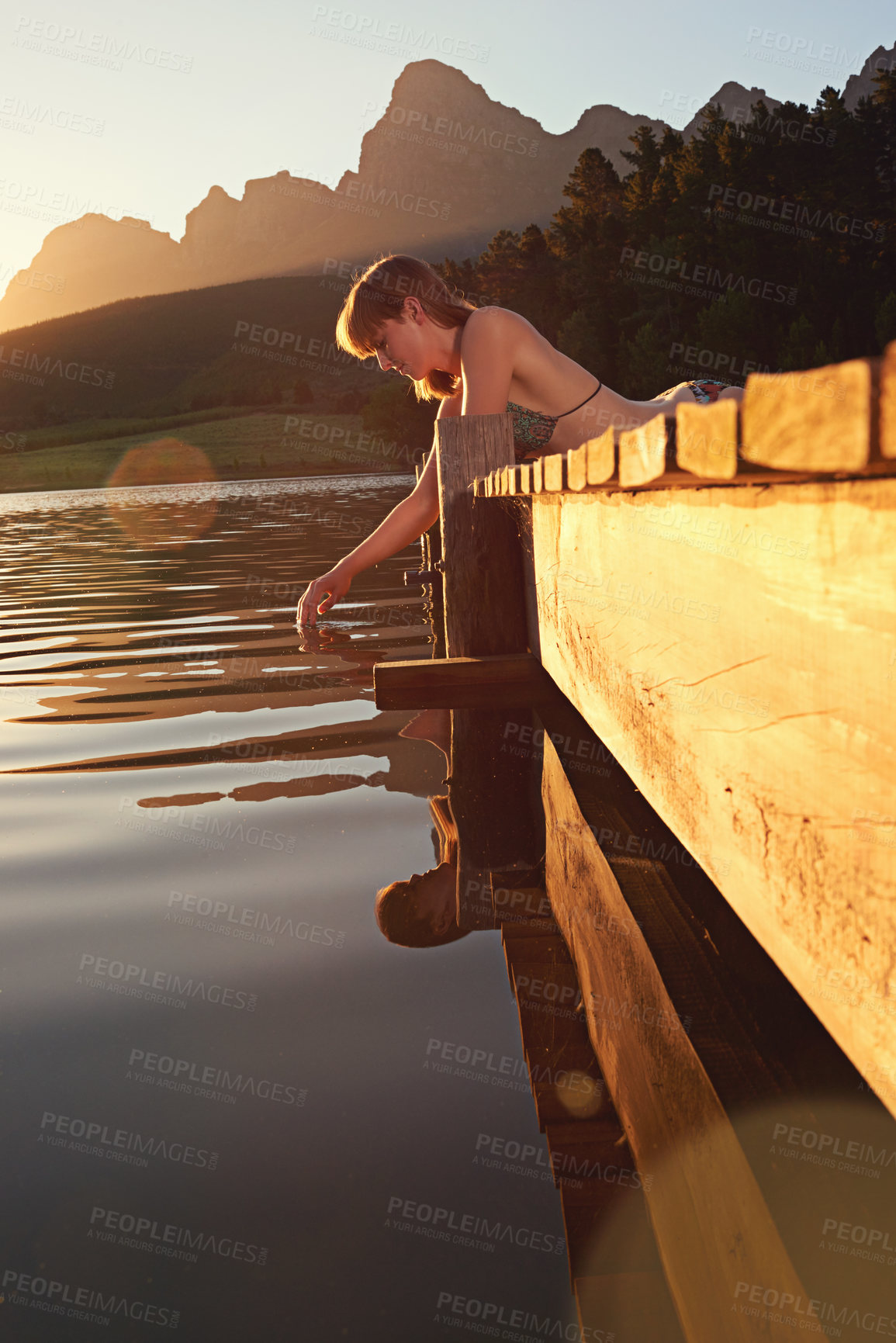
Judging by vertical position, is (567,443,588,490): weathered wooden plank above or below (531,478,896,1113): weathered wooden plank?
above

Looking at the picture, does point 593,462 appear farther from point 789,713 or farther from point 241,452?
point 241,452

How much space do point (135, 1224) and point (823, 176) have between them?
146 feet

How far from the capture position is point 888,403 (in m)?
0.93

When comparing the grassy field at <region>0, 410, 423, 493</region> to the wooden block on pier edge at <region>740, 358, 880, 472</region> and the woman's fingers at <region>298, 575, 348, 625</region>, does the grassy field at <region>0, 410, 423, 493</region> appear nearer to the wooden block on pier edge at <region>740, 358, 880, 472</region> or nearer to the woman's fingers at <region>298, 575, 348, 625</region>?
the woman's fingers at <region>298, 575, 348, 625</region>

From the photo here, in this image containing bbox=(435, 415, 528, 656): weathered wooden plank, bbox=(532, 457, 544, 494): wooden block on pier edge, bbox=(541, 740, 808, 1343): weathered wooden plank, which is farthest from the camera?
bbox=(435, 415, 528, 656): weathered wooden plank

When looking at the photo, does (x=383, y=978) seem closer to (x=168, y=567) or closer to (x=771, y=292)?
(x=168, y=567)

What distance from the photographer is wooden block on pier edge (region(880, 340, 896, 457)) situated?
0.91 metres

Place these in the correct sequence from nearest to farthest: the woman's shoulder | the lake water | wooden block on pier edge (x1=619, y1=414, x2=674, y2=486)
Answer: the lake water
wooden block on pier edge (x1=619, y1=414, x2=674, y2=486)
the woman's shoulder

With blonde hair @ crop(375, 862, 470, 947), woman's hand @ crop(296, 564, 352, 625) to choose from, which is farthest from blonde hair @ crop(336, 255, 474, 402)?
blonde hair @ crop(375, 862, 470, 947)

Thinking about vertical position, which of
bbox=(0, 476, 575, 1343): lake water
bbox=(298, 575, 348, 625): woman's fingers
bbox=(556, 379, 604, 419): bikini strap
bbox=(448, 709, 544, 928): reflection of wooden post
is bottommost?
bbox=(0, 476, 575, 1343): lake water

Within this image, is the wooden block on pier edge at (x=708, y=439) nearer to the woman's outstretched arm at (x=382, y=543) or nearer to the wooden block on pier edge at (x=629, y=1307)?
the wooden block on pier edge at (x=629, y=1307)

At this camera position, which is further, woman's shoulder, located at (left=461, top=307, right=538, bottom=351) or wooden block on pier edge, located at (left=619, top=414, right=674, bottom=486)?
woman's shoulder, located at (left=461, top=307, right=538, bottom=351)

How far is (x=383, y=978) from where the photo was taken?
2.34 metres

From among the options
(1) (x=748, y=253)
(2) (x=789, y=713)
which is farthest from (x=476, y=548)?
(1) (x=748, y=253)
